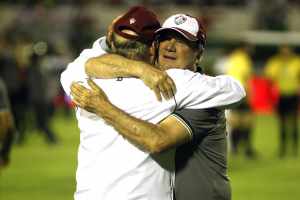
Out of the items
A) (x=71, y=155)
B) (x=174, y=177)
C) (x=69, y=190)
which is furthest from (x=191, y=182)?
(x=71, y=155)

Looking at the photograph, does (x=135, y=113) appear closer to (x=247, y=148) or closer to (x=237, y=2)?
(x=247, y=148)

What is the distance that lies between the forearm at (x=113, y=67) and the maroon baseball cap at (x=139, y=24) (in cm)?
15

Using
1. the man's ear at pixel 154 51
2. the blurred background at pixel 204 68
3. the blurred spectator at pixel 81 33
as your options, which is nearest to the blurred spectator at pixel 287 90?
the blurred background at pixel 204 68

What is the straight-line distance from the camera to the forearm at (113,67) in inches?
202

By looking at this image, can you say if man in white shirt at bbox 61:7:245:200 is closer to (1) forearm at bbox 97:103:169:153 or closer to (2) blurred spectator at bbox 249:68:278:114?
(1) forearm at bbox 97:103:169:153

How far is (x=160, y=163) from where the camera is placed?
5.14 m

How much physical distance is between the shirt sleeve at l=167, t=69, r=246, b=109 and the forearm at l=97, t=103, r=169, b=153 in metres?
0.22

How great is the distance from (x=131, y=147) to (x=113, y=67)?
1.57 ft

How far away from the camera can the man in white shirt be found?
507cm

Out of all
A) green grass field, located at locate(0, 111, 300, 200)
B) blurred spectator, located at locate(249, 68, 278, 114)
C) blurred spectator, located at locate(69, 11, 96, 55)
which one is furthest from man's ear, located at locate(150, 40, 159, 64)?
blurred spectator, located at locate(69, 11, 96, 55)

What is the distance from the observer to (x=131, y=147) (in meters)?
5.08

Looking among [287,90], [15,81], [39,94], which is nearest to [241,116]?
[287,90]

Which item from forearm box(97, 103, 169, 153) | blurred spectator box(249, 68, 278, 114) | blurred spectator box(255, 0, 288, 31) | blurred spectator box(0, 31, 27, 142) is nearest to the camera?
forearm box(97, 103, 169, 153)

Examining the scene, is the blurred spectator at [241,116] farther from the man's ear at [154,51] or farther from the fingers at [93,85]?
the fingers at [93,85]
